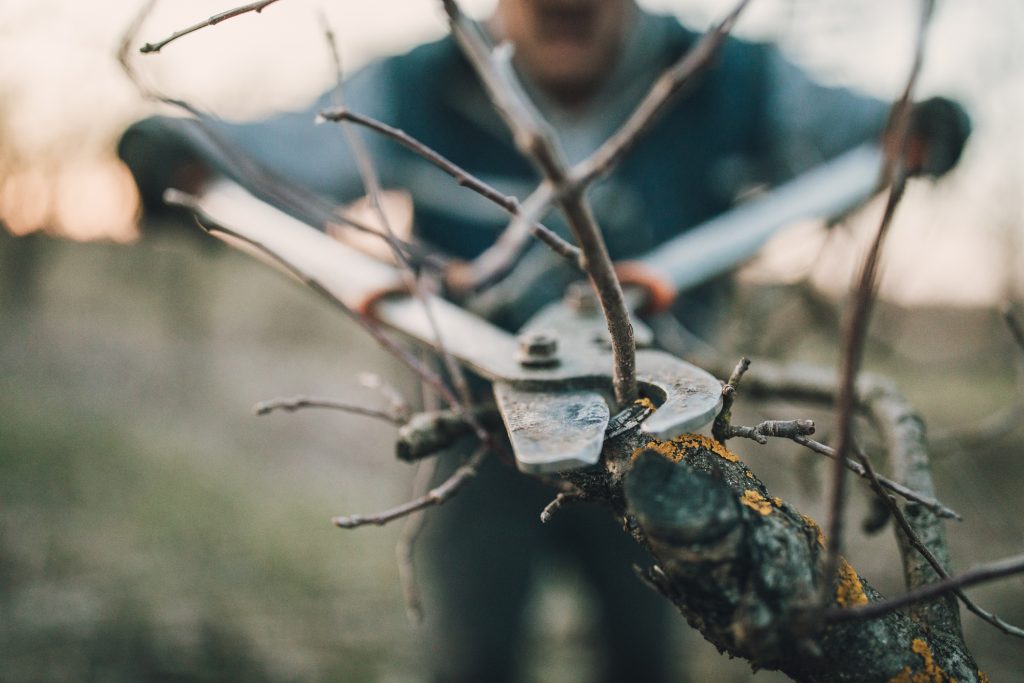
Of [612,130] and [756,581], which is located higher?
[612,130]

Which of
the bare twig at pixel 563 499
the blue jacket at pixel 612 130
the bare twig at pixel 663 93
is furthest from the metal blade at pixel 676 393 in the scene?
the blue jacket at pixel 612 130

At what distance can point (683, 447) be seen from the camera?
0.60 meters

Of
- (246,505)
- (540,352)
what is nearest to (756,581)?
(540,352)

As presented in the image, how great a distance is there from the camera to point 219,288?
1193cm

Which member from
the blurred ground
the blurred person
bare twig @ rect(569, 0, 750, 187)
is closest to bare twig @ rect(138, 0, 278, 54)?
bare twig @ rect(569, 0, 750, 187)

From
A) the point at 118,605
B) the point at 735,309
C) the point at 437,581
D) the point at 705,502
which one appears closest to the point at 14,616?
the point at 118,605

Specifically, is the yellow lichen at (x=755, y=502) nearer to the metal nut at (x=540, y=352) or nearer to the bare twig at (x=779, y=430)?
the bare twig at (x=779, y=430)

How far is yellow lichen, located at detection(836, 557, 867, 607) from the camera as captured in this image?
0.53m

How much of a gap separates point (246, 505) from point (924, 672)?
5.55m

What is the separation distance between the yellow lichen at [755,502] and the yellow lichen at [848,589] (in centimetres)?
10

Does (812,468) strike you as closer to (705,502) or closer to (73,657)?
(705,502)

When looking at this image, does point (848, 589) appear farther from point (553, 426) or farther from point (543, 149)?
point (543, 149)

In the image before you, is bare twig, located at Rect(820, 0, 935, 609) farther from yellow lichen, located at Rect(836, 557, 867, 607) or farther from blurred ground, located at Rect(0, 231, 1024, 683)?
blurred ground, located at Rect(0, 231, 1024, 683)

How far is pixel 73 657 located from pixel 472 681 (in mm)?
2404
